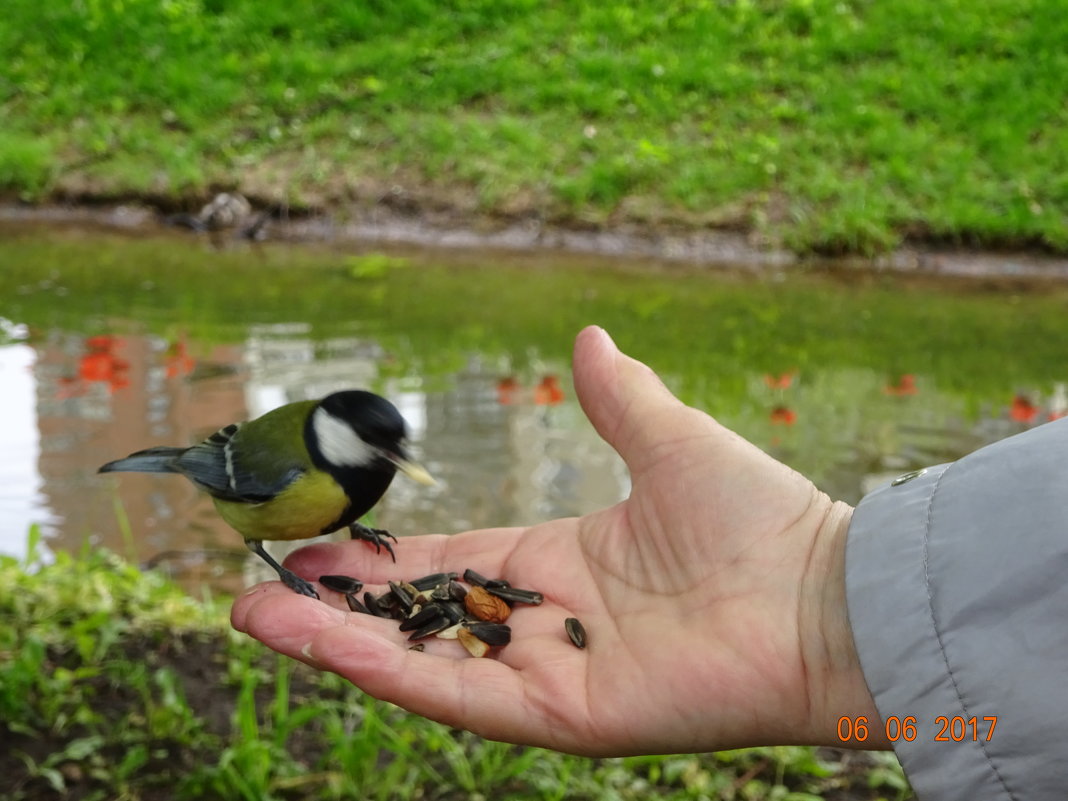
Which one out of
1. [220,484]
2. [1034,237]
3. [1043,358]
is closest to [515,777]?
[220,484]

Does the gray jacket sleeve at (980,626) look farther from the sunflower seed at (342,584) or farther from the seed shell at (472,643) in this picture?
the sunflower seed at (342,584)

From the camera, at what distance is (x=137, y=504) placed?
14.8 feet

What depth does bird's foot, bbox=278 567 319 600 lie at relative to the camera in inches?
106

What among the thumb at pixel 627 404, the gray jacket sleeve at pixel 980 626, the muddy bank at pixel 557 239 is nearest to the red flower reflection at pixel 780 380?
the muddy bank at pixel 557 239

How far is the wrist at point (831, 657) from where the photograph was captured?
2.07 m

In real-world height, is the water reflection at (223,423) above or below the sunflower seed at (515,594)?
below

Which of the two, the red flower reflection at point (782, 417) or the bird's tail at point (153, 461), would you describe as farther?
the red flower reflection at point (782, 417)

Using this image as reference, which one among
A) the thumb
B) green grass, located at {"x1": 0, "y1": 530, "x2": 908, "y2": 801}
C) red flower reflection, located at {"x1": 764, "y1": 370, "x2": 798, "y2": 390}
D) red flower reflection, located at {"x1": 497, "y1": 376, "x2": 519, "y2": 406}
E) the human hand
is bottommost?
green grass, located at {"x1": 0, "y1": 530, "x2": 908, "y2": 801}

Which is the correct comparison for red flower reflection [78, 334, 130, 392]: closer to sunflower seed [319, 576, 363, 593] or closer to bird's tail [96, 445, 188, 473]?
bird's tail [96, 445, 188, 473]

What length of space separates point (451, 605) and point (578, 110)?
25.8 ft

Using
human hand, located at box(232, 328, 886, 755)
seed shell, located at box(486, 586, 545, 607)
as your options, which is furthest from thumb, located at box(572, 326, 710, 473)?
seed shell, located at box(486, 586, 545, 607)

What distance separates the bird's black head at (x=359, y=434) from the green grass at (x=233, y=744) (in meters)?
0.66

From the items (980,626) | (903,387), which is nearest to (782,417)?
(903,387)

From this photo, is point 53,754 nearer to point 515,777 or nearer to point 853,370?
point 515,777
